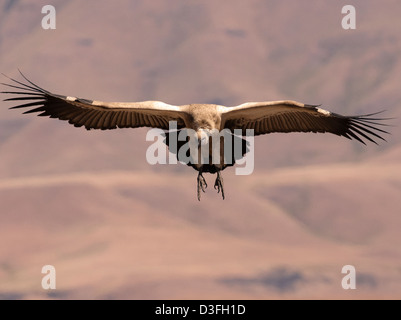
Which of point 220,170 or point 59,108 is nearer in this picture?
point 220,170

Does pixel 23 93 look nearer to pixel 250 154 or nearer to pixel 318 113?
pixel 250 154

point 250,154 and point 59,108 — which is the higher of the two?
point 59,108

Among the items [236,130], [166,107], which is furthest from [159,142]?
[236,130]
